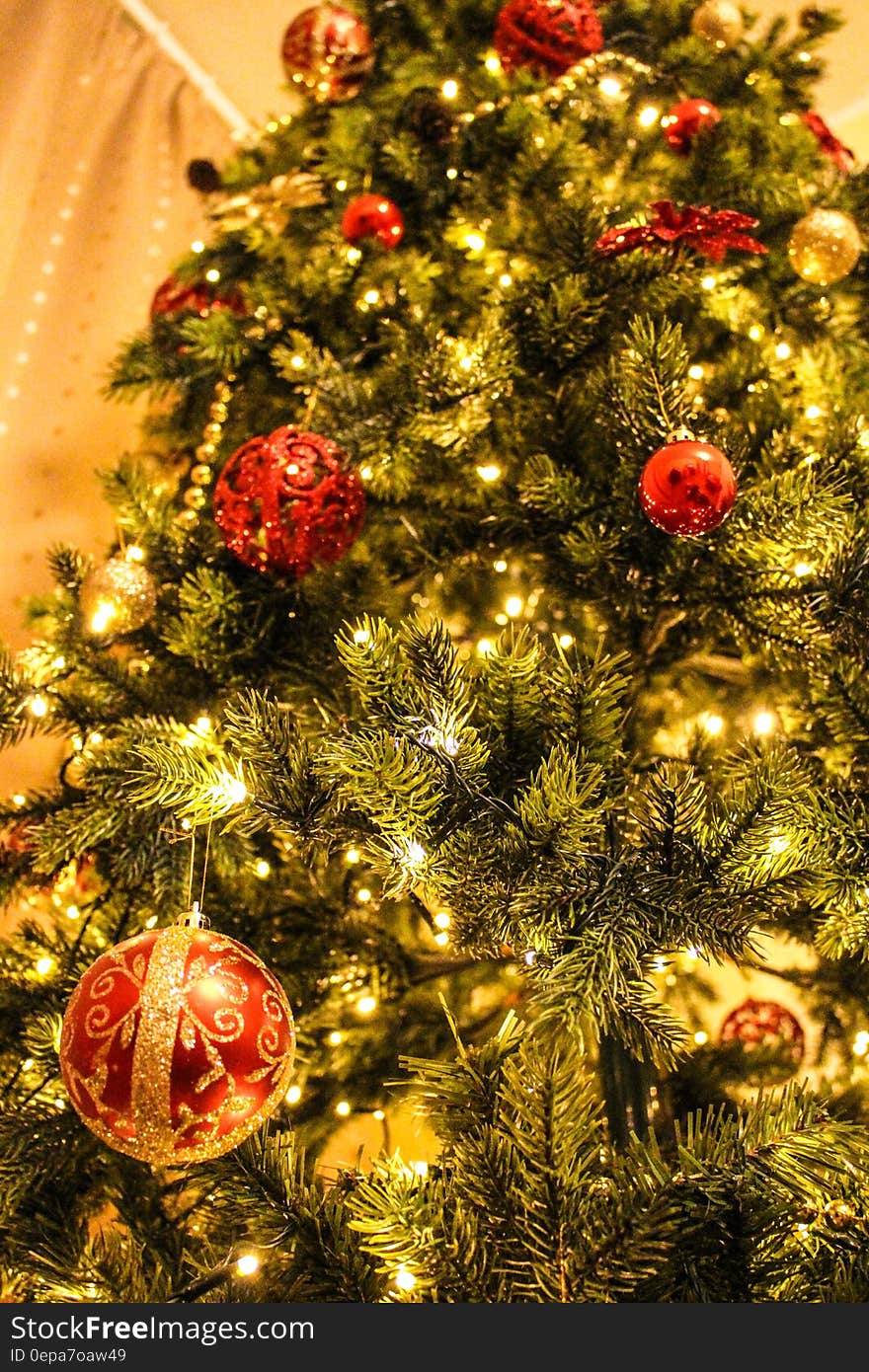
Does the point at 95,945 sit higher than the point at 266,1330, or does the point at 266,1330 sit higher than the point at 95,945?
the point at 95,945

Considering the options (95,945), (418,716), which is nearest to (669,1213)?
(418,716)

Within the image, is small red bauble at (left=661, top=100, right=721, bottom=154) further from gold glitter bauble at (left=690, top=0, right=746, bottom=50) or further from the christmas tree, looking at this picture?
gold glitter bauble at (left=690, top=0, right=746, bottom=50)

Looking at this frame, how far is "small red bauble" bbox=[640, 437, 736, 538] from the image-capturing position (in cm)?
56

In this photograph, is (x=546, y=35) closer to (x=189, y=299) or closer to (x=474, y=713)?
(x=189, y=299)

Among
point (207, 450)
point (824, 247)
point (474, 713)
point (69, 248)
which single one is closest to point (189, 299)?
point (207, 450)

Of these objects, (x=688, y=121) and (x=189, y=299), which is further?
(x=189, y=299)

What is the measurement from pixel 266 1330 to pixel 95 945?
14.2 inches

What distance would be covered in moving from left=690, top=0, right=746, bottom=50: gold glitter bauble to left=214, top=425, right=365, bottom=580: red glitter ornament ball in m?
0.69

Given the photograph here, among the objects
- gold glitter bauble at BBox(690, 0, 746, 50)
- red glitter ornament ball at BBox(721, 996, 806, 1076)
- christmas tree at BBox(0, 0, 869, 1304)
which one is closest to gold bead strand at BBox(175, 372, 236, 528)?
christmas tree at BBox(0, 0, 869, 1304)

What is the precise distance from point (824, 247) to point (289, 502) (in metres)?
0.53

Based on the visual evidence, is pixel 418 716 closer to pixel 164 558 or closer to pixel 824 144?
pixel 164 558

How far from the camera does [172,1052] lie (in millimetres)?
466

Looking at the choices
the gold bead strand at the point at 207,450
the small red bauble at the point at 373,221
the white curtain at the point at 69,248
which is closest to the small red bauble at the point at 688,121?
the small red bauble at the point at 373,221

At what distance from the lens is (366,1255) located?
1.55ft
